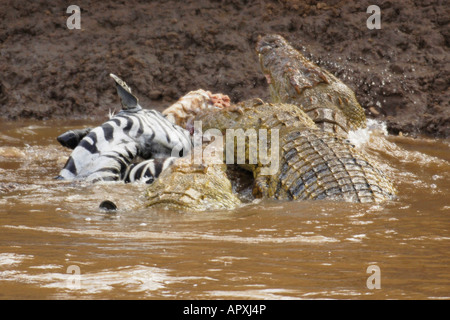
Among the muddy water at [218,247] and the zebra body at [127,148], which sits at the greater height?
the zebra body at [127,148]

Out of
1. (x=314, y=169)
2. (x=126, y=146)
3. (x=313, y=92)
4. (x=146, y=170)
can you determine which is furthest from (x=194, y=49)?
(x=314, y=169)

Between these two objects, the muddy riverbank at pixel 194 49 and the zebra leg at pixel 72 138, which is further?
the muddy riverbank at pixel 194 49

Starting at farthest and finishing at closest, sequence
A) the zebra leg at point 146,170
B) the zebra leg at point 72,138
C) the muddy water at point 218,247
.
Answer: the zebra leg at point 72,138
the zebra leg at point 146,170
the muddy water at point 218,247

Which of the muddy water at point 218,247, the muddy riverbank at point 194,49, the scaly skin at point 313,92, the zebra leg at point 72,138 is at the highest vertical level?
the muddy riverbank at point 194,49

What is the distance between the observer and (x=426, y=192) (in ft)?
16.4

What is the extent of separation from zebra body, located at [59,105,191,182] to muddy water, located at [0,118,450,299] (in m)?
0.22

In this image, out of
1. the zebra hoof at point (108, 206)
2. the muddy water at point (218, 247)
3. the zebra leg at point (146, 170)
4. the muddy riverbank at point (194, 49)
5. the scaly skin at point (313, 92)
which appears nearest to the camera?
the muddy water at point (218, 247)

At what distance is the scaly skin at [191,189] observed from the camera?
14.1ft

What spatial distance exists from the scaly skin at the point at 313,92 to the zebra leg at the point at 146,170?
1.40m

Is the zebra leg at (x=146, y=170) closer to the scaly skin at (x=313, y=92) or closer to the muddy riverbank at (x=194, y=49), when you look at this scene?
the scaly skin at (x=313, y=92)

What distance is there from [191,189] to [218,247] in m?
1.28

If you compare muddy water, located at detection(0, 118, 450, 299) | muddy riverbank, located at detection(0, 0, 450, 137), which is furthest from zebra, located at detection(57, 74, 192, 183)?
muddy riverbank, located at detection(0, 0, 450, 137)

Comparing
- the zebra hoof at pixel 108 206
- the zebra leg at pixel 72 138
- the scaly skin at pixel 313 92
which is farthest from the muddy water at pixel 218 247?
the scaly skin at pixel 313 92

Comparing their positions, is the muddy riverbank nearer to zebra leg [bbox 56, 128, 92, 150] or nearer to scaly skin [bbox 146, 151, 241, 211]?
zebra leg [bbox 56, 128, 92, 150]
